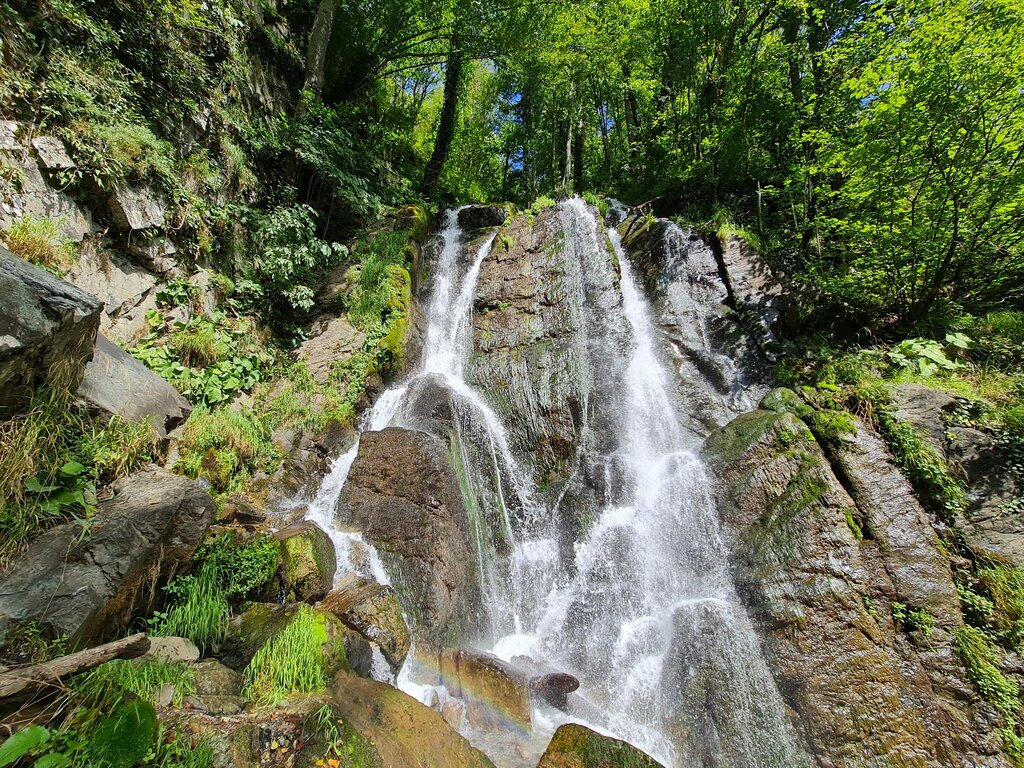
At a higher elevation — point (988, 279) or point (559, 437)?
point (988, 279)

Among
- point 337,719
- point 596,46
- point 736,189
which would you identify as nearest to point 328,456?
point 337,719

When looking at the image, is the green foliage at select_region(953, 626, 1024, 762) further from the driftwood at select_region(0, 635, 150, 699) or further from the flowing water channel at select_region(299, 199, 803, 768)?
the driftwood at select_region(0, 635, 150, 699)

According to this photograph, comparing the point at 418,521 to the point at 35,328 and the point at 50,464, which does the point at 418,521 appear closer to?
the point at 50,464

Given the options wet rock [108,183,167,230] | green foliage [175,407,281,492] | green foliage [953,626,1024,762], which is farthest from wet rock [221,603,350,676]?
green foliage [953,626,1024,762]

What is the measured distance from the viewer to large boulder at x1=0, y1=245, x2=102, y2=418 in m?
2.93

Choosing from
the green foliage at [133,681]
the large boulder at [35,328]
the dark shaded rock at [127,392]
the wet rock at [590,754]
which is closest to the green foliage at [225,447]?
the dark shaded rock at [127,392]

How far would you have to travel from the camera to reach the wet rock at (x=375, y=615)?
4.56m

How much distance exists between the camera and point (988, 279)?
639 cm

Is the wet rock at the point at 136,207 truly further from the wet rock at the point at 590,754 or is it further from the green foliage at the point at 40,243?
the wet rock at the point at 590,754

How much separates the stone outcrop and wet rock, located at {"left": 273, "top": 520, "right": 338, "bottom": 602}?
5235mm

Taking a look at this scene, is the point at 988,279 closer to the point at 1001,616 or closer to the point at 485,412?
the point at 1001,616

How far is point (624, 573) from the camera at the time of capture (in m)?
6.05

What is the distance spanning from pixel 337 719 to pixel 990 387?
8500mm

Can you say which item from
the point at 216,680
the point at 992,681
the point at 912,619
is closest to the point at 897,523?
the point at 912,619
